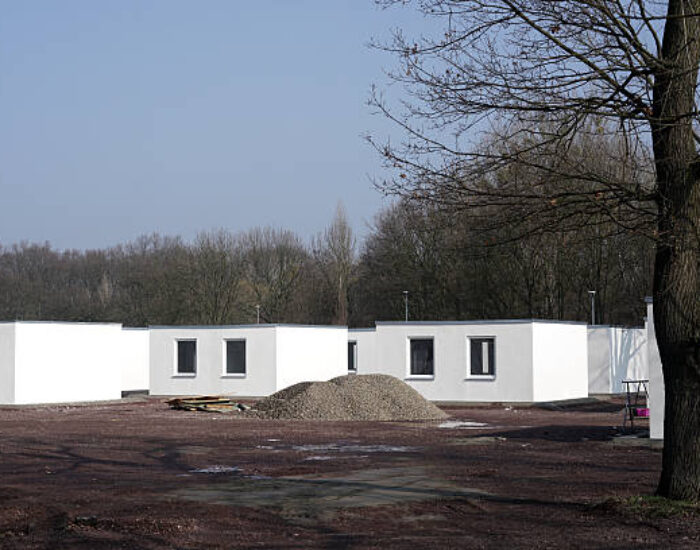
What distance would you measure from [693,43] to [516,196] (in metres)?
2.18

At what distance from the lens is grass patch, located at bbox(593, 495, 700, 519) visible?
966 cm

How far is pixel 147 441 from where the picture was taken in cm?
1912

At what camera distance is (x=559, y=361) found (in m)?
33.2

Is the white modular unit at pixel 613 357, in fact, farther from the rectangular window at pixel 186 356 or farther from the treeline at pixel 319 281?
the rectangular window at pixel 186 356

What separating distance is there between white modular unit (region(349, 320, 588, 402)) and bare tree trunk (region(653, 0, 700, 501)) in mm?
21658

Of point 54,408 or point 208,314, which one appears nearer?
point 54,408

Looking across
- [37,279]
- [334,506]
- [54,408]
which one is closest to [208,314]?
[37,279]

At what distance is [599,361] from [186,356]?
14.8m

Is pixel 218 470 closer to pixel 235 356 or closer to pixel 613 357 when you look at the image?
pixel 235 356

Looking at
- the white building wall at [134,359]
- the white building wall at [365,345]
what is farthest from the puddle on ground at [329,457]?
the white building wall at [134,359]

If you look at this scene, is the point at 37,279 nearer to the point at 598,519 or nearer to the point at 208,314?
the point at 208,314

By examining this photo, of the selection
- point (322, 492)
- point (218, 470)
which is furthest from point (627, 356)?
point (322, 492)

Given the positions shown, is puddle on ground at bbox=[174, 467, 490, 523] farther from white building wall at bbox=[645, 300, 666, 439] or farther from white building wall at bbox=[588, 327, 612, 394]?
white building wall at bbox=[588, 327, 612, 394]

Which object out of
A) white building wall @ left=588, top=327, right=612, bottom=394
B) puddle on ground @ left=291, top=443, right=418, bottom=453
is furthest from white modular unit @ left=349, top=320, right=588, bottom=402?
puddle on ground @ left=291, top=443, right=418, bottom=453
